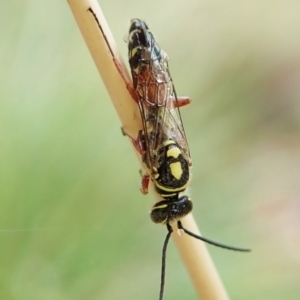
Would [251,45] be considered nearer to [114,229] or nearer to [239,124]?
[239,124]

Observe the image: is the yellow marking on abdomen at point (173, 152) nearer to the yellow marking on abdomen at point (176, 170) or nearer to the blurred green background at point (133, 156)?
the yellow marking on abdomen at point (176, 170)

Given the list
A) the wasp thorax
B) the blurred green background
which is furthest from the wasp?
the blurred green background

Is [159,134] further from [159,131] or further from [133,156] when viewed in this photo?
[133,156]

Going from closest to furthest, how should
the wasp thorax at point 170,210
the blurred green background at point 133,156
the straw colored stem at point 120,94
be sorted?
the straw colored stem at point 120,94
the wasp thorax at point 170,210
the blurred green background at point 133,156

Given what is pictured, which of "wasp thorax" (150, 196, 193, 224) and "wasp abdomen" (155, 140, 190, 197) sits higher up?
"wasp abdomen" (155, 140, 190, 197)

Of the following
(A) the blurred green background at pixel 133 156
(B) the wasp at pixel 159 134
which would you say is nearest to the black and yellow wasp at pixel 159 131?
(B) the wasp at pixel 159 134

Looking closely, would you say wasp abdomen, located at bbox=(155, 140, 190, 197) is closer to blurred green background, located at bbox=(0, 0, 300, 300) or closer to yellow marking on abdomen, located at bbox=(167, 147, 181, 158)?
yellow marking on abdomen, located at bbox=(167, 147, 181, 158)
